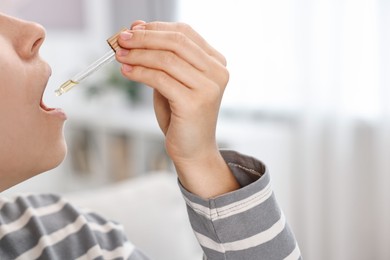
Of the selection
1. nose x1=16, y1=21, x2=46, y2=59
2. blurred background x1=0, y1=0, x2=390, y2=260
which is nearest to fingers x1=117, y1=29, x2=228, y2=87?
nose x1=16, y1=21, x2=46, y2=59

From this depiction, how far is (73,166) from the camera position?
336 centimetres

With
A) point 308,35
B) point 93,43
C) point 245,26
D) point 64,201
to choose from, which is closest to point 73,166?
point 93,43

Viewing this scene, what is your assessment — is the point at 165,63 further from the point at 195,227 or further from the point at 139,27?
the point at 195,227

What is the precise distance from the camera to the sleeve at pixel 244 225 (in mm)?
751

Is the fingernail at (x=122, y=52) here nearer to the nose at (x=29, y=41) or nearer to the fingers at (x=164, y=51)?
the fingers at (x=164, y=51)

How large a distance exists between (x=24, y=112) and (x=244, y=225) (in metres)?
0.32

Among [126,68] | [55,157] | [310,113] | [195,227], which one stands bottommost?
[310,113]

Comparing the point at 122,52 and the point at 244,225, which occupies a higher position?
the point at 122,52

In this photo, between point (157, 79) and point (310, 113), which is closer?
point (157, 79)

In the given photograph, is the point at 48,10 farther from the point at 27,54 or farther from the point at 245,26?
the point at 27,54

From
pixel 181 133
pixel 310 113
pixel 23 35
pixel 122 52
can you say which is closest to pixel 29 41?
pixel 23 35

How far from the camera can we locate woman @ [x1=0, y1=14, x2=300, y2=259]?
0.73 metres

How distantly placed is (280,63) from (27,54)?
6.07ft

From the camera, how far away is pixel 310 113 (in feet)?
7.86
